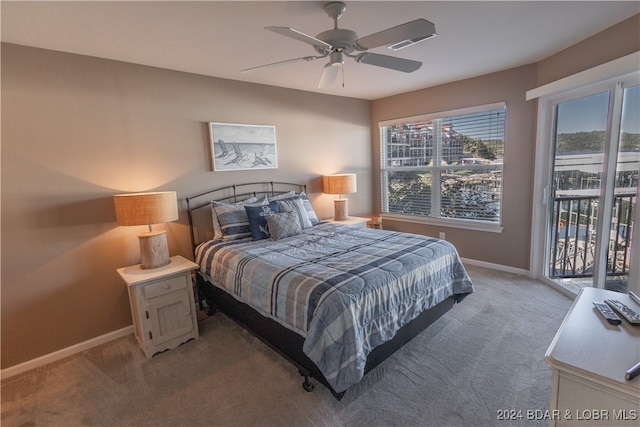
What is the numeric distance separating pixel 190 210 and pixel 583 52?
13.6 feet

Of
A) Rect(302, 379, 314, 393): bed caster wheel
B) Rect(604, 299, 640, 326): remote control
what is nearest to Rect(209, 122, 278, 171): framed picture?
Rect(302, 379, 314, 393): bed caster wheel

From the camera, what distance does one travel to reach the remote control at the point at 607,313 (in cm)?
131

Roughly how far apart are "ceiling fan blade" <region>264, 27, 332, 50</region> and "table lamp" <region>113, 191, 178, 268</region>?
5.56ft

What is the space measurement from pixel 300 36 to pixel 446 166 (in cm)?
342

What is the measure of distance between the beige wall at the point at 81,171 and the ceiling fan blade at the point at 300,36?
1.93m

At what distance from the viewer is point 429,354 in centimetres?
236

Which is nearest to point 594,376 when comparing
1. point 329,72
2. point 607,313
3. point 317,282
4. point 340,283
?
point 607,313

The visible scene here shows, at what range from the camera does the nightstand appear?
Answer: 8.10 feet

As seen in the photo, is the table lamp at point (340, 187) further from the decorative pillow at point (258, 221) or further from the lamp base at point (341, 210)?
the decorative pillow at point (258, 221)

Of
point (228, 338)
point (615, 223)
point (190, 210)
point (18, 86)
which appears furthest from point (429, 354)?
point (18, 86)

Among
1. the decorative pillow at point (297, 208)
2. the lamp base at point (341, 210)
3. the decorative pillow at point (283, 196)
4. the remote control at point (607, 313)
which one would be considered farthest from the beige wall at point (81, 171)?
the remote control at point (607, 313)

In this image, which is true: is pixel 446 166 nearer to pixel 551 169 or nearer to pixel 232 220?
pixel 551 169

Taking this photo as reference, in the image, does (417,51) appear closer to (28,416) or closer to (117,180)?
(117,180)

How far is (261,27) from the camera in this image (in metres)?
2.25
